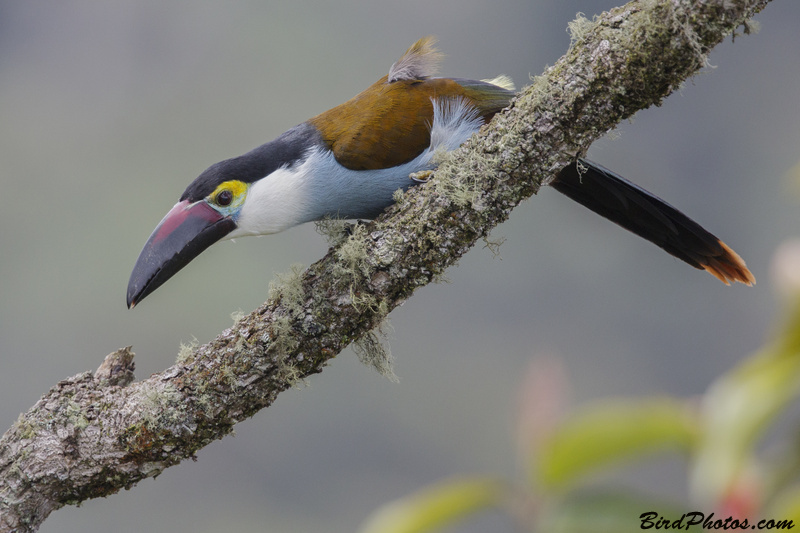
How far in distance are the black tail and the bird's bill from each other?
3.53 feet

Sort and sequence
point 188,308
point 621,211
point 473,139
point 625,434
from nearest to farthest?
point 625,434 → point 473,139 → point 621,211 → point 188,308

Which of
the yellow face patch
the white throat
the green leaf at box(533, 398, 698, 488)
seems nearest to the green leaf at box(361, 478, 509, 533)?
the green leaf at box(533, 398, 698, 488)

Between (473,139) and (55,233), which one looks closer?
(473,139)

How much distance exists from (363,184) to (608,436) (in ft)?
3.68

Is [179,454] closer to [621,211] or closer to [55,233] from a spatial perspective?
[621,211]

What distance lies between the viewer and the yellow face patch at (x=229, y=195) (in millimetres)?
2322

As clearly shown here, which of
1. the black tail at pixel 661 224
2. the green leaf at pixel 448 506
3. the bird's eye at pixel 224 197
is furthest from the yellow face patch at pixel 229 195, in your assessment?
the green leaf at pixel 448 506

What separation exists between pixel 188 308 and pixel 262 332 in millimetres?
8598

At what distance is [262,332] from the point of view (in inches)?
75.0

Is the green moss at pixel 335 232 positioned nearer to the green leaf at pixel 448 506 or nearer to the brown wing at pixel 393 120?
the brown wing at pixel 393 120

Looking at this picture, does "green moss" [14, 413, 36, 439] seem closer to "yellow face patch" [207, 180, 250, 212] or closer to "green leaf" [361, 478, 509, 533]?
"yellow face patch" [207, 180, 250, 212]

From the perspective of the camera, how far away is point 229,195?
2340 millimetres

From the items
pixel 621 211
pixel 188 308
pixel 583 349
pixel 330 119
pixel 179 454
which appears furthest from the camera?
pixel 583 349

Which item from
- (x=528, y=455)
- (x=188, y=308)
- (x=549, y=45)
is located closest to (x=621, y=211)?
(x=528, y=455)
